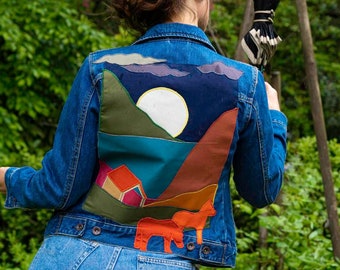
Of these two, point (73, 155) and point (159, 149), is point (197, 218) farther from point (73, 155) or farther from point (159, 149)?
point (73, 155)

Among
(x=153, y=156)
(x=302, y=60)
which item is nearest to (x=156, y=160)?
(x=153, y=156)

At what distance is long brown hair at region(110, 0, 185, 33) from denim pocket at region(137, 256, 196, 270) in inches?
22.8

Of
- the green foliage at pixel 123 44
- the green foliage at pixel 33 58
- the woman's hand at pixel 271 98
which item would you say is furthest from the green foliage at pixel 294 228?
the green foliage at pixel 33 58

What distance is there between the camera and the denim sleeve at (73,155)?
6.00 feet

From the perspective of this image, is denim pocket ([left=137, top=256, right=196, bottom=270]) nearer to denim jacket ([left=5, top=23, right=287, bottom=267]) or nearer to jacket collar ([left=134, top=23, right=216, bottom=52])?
denim jacket ([left=5, top=23, right=287, bottom=267])

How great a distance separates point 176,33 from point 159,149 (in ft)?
1.01

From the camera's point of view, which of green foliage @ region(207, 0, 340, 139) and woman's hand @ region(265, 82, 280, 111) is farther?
green foliage @ region(207, 0, 340, 139)

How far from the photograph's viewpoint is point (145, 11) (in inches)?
Answer: 75.5

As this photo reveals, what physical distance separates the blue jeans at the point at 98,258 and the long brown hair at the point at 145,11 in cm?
56

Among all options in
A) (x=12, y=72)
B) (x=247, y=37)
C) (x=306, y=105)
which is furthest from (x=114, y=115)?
(x=306, y=105)

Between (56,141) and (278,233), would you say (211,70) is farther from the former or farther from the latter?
(278,233)

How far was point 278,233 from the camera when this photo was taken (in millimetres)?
3947

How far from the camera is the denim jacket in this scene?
5.91 ft

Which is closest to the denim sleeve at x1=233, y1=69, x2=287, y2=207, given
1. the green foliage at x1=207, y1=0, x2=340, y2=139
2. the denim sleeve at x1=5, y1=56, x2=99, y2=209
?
the denim sleeve at x1=5, y1=56, x2=99, y2=209
